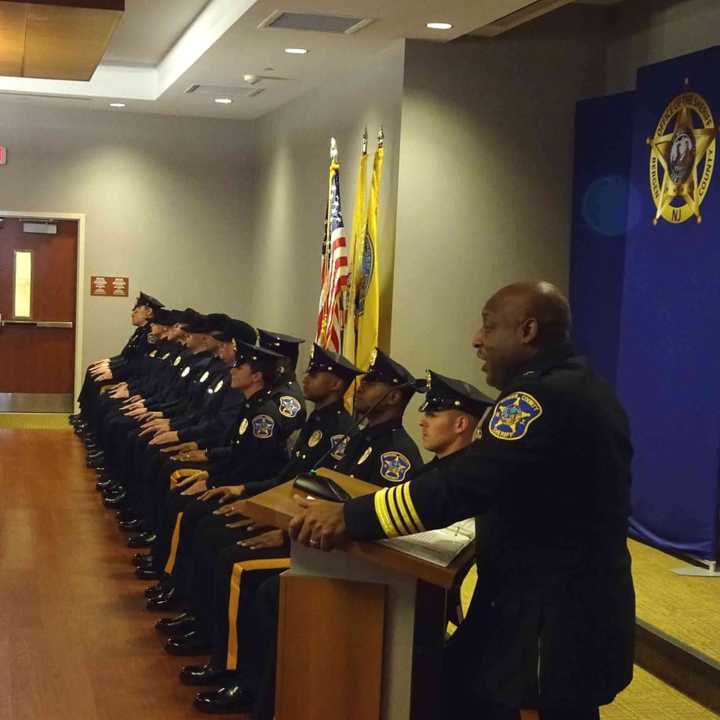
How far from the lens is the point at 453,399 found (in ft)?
12.0

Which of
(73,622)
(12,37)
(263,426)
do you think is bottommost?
(73,622)

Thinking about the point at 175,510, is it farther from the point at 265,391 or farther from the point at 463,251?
the point at 463,251

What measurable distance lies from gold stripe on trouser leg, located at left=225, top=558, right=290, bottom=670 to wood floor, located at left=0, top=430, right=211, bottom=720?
0.23 meters

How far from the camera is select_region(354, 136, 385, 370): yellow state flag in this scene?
7.41 m

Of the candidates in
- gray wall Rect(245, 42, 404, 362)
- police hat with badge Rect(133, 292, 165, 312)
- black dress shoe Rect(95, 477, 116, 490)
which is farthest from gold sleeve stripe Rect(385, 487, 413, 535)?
police hat with badge Rect(133, 292, 165, 312)

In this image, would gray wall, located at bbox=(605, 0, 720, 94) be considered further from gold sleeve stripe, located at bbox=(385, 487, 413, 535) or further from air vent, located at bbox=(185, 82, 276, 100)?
gold sleeve stripe, located at bbox=(385, 487, 413, 535)

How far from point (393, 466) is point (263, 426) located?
1.38 m

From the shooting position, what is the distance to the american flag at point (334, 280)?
787 cm

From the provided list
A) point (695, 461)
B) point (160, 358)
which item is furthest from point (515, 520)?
point (160, 358)

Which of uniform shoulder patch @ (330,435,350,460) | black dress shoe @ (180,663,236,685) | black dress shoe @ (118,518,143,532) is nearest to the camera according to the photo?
black dress shoe @ (180,663,236,685)

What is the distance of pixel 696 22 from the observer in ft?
21.0

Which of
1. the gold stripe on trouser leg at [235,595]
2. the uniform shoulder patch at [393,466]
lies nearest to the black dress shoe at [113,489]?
the gold stripe on trouser leg at [235,595]

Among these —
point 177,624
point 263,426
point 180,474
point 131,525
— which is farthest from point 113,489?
point 177,624

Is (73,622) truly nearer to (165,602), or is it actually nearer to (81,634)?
(81,634)
